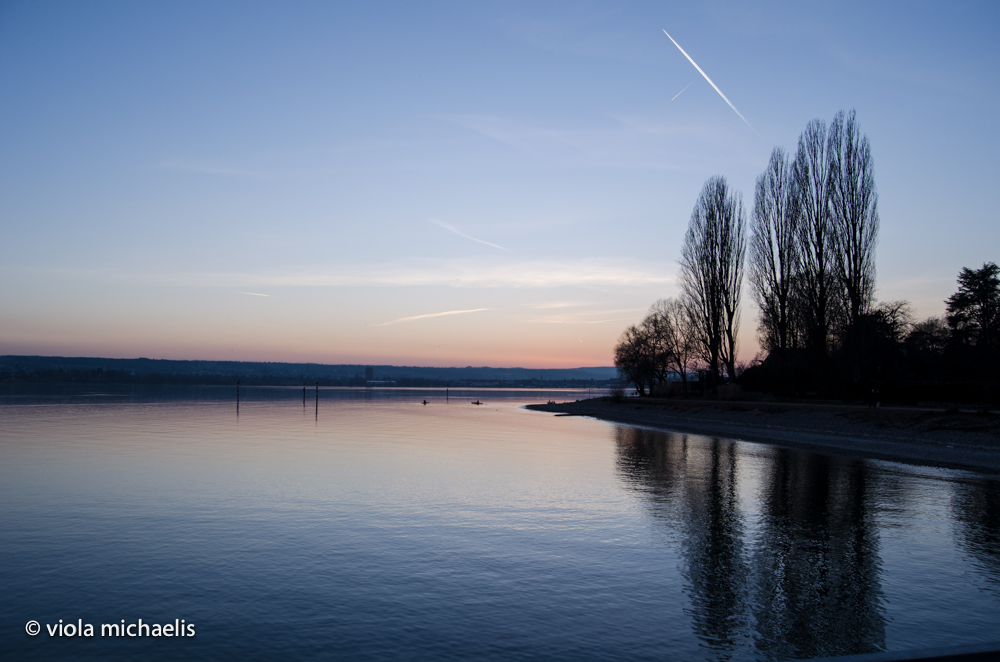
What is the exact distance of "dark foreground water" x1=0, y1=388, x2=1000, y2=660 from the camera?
791 centimetres

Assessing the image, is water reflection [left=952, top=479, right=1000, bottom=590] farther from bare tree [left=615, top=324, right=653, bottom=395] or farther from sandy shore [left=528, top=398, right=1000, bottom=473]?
bare tree [left=615, top=324, right=653, bottom=395]

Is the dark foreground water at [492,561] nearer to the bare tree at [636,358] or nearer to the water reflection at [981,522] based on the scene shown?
the water reflection at [981,522]

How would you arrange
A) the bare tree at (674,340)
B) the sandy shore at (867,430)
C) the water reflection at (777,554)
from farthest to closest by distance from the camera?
the bare tree at (674,340)
the sandy shore at (867,430)
the water reflection at (777,554)

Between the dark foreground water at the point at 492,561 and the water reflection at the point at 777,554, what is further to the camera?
the water reflection at the point at 777,554

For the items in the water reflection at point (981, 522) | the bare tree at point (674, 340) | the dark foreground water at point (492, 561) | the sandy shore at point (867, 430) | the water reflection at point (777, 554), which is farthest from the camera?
the bare tree at point (674, 340)

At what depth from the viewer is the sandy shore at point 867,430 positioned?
92.2 ft

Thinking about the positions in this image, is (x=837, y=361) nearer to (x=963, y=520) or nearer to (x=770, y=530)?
(x=963, y=520)

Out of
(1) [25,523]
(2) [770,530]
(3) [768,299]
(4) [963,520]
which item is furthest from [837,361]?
(1) [25,523]

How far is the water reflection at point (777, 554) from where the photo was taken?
804 cm

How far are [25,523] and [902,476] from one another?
26090 millimetres

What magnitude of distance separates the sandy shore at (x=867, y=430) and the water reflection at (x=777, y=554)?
633cm

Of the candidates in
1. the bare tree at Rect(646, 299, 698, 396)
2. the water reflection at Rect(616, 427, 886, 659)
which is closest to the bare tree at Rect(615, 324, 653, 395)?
the bare tree at Rect(646, 299, 698, 396)

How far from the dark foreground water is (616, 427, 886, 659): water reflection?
0.05 meters

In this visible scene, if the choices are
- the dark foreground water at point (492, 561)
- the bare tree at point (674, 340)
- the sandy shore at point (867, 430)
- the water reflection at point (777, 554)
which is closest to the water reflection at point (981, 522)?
the dark foreground water at point (492, 561)
